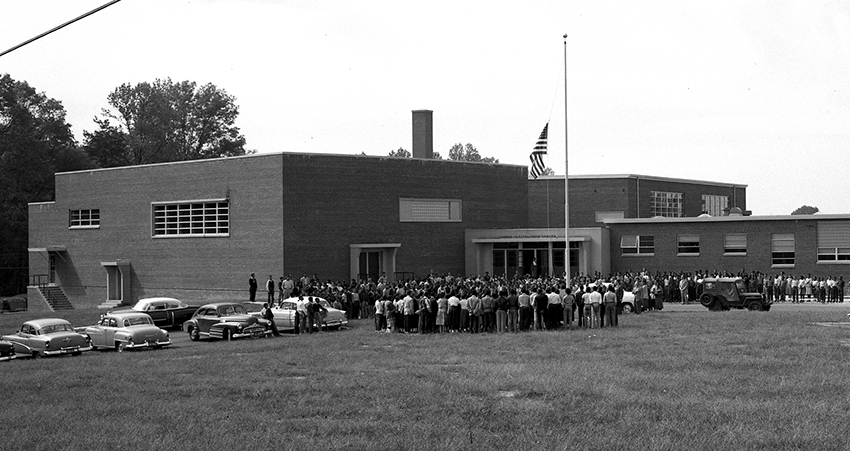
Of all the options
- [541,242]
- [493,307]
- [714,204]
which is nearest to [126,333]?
[493,307]

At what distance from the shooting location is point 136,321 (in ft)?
107

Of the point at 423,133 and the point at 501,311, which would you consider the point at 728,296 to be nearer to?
the point at 501,311

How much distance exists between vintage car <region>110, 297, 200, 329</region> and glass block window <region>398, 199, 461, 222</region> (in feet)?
56.6

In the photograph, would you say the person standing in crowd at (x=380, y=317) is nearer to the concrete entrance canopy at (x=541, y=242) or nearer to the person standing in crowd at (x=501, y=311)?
the person standing in crowd at (x=501, y=311)

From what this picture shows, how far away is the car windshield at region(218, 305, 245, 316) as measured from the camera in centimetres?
3544

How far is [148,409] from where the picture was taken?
60.5ft

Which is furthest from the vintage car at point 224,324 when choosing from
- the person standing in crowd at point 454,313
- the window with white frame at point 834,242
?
the window with white frame at point 834,242

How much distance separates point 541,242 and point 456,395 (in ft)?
121

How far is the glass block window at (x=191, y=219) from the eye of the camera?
173ft

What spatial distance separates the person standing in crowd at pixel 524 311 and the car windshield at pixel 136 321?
12241 millimetres

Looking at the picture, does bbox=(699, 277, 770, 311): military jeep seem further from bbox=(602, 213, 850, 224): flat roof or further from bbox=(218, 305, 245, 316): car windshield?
bbox=(218, 305, 245, 316): car windshield

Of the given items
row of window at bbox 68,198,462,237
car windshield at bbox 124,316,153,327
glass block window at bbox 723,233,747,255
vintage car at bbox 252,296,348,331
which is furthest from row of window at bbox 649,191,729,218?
car windshield at bbox 124,316,153,327

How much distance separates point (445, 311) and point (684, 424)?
1747 centimetres

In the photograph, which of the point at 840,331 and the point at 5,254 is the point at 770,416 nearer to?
the point at 840,331
